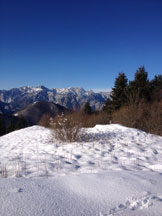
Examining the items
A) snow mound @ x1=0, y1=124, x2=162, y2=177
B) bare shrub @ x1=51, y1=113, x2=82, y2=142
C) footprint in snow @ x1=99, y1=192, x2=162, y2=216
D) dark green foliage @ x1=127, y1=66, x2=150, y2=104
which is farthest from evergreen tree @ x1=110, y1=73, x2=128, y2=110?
footprint in snow @ x1=99, y1=192, x2=162, y2=216

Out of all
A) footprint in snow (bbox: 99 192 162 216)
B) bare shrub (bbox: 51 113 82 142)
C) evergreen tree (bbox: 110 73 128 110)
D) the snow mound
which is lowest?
the snow mound

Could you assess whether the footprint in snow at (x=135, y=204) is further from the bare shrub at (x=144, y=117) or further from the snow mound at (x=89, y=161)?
the bare shrub at (x=144, y=117)

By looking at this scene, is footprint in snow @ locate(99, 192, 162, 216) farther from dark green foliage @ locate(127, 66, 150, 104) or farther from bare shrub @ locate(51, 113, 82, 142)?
dark green foliage @ locate(127, 66, 150, 104)


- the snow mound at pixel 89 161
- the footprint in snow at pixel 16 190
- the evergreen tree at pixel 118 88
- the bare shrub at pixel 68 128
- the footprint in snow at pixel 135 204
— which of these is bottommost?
the snow mound at pixel 89 161

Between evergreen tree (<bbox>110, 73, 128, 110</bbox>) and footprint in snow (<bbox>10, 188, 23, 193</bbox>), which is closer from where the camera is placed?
footprint in snow (<bbox>10, 188, 23, 193</bbox>)

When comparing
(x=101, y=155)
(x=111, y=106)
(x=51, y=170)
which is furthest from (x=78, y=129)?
(x=111, y=106)

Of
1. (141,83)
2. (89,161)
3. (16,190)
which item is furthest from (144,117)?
(141,83)

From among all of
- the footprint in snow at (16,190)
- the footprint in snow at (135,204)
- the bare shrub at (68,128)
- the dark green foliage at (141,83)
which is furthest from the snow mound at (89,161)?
the dark green foliage at (141,83)

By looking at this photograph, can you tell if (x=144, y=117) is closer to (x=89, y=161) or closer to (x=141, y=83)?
(x=89, y=161)

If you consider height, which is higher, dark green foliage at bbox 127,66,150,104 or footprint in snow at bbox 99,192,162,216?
dark green foliage at bbox 127,66,150,104

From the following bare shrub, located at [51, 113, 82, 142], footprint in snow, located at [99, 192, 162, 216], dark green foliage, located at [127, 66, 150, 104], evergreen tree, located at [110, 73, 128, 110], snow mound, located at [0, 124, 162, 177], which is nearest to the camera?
footprint in snow, located at [99, 192, 162, 216]

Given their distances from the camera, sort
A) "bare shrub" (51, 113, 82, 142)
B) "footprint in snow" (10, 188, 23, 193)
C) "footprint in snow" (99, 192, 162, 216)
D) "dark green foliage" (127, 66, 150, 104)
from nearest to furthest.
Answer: "footprint in snow" (99, 192, 162, 216) → "footprint in snow" (10, 188, 23, 193) → "bare shrub" (51, 113, 82, 142) → "dark green foliage" (127, 66, 150, 104)

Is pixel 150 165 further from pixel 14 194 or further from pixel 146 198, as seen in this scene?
pixel 14 194

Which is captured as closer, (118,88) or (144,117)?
(144,117)
